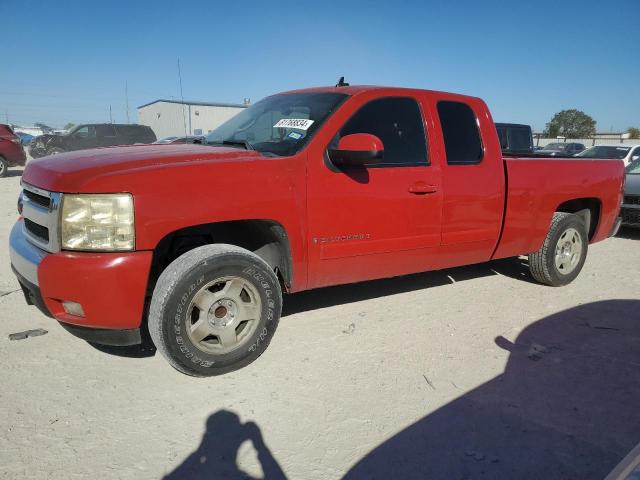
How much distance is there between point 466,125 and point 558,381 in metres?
2.21

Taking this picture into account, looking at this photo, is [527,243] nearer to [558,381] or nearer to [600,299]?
[600,299]

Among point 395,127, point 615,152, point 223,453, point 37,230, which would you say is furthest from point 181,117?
point 223,453

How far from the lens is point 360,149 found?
301 cm

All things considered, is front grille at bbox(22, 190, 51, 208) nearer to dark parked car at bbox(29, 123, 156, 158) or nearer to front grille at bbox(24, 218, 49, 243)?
front grille at bbox(24, 218, 49, 243)

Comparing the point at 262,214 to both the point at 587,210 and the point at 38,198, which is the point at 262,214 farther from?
the point at 587,210

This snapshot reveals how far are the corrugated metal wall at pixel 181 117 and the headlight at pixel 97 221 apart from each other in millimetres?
34782

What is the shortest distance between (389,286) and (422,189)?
147 centimetres

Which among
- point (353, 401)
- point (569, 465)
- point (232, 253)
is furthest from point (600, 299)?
point (232, 253)

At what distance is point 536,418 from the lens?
255 centimetres

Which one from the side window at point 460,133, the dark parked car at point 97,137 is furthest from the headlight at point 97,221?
the dark parked car at point 97,137

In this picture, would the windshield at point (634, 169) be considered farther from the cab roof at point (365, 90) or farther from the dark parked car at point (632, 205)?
the cab roof at point (365, 90)

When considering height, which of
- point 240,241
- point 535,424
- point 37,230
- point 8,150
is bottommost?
point 535,424

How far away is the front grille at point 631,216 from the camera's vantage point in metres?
7.80

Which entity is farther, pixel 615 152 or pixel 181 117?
pixel 181 117
